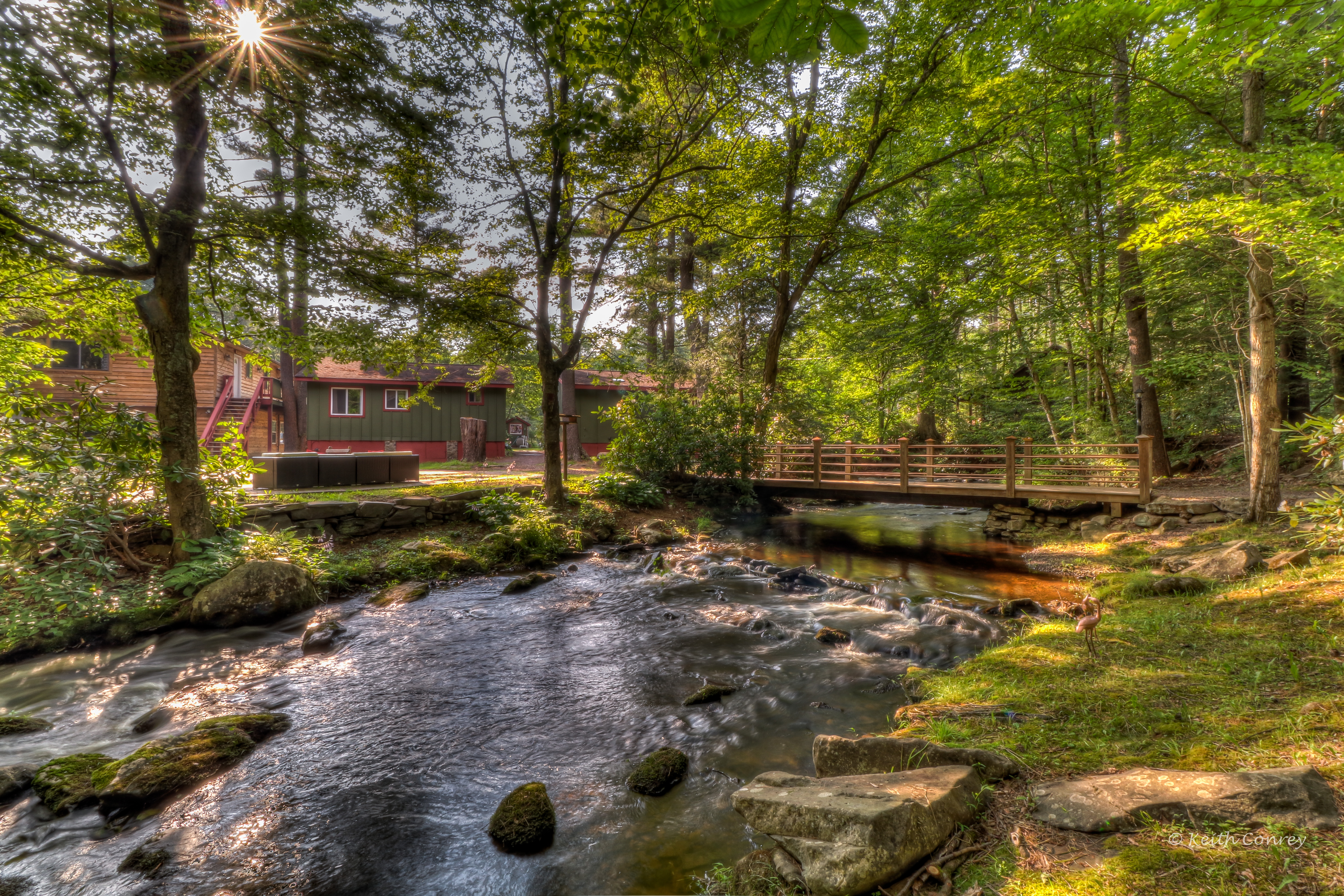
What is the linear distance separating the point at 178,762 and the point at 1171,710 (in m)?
6.36

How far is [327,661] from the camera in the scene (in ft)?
17.4

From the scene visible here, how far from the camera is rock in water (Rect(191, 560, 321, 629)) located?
19.5ft

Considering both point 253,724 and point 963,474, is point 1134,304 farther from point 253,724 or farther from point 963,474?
point 253,724

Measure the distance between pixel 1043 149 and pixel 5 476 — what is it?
20.4 m

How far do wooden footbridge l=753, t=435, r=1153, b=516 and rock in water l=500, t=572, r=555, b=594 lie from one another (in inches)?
300

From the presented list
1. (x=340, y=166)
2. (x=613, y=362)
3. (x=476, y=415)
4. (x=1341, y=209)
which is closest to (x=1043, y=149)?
(x=1341, y=209)

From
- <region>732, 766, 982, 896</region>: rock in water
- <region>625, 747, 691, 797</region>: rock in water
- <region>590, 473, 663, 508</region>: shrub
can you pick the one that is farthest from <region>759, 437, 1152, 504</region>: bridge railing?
<region>732, 766, 982, 896</region>: rock in water

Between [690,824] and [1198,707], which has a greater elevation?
[1198,707]

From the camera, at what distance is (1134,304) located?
12172 mm

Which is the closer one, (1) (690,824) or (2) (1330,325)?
(1) (690,824)

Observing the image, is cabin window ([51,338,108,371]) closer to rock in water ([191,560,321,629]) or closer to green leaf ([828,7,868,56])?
rock in water ([191,560,321,629])

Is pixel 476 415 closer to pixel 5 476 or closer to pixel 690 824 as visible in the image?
pixel 5 476

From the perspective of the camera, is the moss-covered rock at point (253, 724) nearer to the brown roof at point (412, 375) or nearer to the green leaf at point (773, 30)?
the green leaf at point (773, 30)

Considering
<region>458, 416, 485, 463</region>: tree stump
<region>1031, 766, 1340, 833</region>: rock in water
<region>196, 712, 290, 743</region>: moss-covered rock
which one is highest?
<region>458, 416, 485, 463</region>: tree stump
